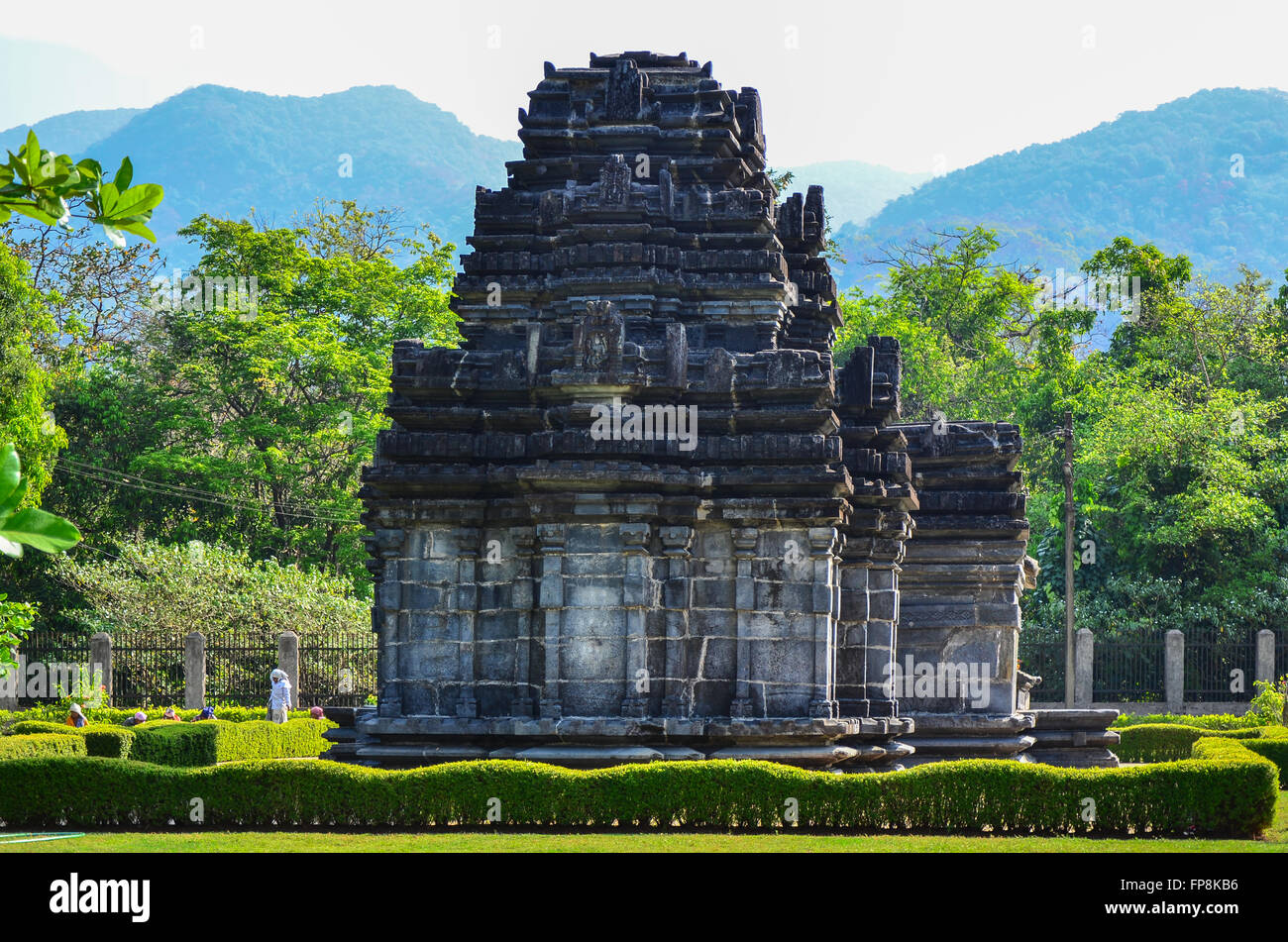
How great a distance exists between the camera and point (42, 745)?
63.3 feet

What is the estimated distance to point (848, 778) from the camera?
47.4 feet

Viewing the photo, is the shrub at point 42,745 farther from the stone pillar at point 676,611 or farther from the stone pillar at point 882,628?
the stone pillar at point 882,628

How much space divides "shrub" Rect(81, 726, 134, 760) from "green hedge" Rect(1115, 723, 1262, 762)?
47.4 ft

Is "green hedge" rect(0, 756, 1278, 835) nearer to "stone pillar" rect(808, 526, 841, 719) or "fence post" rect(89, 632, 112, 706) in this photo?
"stone pillar" rect(808, 526, 841, 719)

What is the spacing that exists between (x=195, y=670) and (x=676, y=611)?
2111cm

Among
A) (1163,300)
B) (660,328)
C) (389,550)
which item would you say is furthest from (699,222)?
(1163,300)

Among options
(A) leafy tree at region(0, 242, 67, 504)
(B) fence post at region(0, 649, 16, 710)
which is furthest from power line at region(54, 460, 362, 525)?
(B) fence post at region(0, 649, 16, 710)

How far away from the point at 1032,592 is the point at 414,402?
27451 mm

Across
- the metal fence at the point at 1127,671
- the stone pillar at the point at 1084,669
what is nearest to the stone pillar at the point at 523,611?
the stone pillar at the point at 1084,669

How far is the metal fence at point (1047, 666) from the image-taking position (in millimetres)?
37062

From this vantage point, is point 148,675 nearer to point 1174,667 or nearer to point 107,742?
point 107,742

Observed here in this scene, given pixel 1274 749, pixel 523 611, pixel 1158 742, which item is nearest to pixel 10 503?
pixel 523 611

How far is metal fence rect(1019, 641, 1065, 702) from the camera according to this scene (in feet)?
122

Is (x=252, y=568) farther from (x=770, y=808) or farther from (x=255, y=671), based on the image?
(x=770, y=808)
